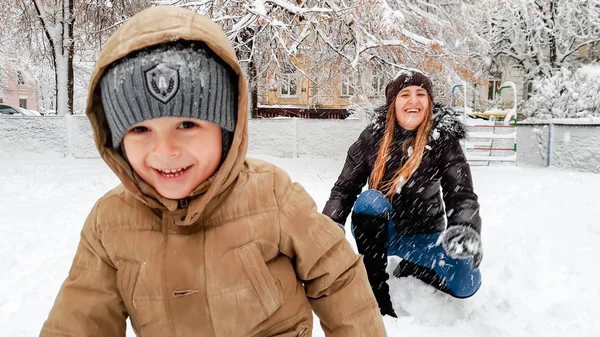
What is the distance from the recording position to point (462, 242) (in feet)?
7.89

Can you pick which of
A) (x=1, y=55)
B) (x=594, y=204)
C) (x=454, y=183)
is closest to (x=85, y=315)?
(x=454, y=183)

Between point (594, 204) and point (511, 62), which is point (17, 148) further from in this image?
point (511, 62)

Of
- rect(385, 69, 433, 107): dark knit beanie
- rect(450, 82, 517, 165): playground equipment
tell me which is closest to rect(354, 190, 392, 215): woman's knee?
rect(385, 69, 433, 107): dark knit beanie

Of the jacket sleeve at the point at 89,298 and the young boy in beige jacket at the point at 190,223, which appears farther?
the jacket sleeve at the point at 89,298

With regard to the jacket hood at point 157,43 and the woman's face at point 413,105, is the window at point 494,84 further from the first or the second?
the jacket hood at point 157,43

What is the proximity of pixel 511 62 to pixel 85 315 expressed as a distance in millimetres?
23268

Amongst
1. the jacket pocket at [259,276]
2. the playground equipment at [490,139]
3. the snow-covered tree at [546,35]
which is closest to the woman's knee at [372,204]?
the jacket pocket at [259,276]

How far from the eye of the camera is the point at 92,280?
1417mm

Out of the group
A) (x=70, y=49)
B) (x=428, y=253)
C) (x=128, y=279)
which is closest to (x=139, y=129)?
(x=128, y=279)

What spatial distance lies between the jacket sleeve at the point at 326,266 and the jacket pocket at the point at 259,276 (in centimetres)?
9

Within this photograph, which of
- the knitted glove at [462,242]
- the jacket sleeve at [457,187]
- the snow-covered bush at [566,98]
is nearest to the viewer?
the knitted glove at [462,242]

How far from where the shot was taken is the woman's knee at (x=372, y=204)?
270cm

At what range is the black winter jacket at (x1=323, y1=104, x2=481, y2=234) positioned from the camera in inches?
108

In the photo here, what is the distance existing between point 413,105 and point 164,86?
192 centimetres
